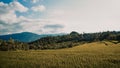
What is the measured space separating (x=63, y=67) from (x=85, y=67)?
2.76 meters

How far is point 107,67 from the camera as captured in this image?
1827 cm

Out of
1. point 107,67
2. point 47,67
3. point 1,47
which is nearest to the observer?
point 107,67

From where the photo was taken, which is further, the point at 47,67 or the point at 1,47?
the point at 1,47

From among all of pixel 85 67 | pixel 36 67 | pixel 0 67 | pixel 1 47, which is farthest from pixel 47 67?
pixel 1 47

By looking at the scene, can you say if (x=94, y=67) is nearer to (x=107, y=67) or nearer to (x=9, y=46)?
(x=107, y=67)

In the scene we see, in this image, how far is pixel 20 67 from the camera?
2020 centimetres

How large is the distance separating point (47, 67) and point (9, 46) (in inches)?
5127

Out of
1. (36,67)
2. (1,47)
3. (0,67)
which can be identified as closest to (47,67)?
(36,67)

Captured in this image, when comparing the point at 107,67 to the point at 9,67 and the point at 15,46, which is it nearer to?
the point at 9,67

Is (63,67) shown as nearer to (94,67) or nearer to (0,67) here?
(94,67)

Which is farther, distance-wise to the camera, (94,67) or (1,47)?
(1,47)

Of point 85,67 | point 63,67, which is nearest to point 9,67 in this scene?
point 63,67

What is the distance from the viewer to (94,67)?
1866cm

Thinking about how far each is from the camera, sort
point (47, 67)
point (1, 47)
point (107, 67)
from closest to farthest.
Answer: point (107, 67) → point (47, 67) → point (1, 47)
